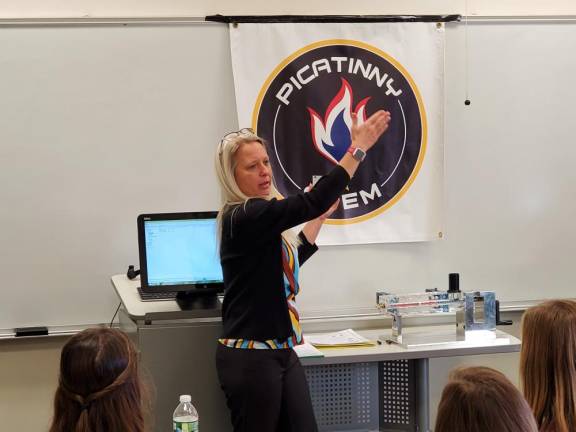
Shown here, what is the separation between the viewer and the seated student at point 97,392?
1.68 metres

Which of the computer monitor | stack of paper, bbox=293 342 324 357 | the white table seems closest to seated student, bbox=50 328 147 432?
the white table

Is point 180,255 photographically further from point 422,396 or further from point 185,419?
point 422,396

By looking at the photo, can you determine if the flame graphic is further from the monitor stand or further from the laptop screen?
the monitor stand

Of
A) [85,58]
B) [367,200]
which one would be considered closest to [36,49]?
[85,58]

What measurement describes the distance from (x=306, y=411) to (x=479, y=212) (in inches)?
65.5

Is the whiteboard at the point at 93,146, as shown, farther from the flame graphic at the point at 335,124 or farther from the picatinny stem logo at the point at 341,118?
the flame graphic at the point at 335,124

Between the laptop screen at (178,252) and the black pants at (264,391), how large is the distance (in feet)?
1.55

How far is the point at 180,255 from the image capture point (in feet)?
10.1

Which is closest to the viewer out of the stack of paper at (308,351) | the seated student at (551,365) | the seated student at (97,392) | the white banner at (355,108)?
the seated student at (97,392)

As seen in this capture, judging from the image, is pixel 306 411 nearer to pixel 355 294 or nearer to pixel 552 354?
pixel 552 354

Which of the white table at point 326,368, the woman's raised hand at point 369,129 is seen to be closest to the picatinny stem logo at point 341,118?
the white table at point 326,368

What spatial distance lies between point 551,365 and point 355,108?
2.02 m

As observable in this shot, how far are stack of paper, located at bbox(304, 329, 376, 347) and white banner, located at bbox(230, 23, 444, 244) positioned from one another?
429mm

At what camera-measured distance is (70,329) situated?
142 inches
